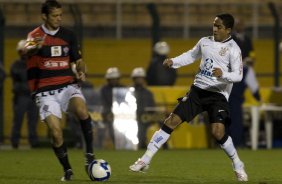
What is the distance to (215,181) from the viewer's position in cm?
1263

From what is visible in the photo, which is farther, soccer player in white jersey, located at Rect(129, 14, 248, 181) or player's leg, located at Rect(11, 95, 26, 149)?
player's leg, located at Rect(11, 95, 26, 149)

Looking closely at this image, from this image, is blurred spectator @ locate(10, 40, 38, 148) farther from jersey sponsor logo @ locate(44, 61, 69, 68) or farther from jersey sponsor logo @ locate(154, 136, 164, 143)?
jersey sponsor logo @ locate(154, 136, 164, 143)

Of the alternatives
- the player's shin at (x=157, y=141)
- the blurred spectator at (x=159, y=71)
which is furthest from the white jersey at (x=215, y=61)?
the blurred spectator at (x=159, y=71)

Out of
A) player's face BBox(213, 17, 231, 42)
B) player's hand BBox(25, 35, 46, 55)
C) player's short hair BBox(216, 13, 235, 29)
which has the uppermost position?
player's short hair BBox(216, 13, 235, 29)

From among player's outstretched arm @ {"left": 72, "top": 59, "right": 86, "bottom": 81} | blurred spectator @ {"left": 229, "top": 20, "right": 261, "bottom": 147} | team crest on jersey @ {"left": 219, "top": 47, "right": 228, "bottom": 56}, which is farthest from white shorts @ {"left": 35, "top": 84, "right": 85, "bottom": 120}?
blurred spectator @ {"left": 229, "top": 20, "right": 261, "bottom": 147}

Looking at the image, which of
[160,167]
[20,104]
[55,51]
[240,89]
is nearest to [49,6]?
[55,51]

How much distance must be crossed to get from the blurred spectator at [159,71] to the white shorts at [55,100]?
9145 mm

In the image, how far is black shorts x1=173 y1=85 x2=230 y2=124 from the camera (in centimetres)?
1278

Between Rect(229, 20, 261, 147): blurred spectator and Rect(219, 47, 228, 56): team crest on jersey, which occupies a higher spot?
Rect(219, 47, 228, 56): team crest on jersey

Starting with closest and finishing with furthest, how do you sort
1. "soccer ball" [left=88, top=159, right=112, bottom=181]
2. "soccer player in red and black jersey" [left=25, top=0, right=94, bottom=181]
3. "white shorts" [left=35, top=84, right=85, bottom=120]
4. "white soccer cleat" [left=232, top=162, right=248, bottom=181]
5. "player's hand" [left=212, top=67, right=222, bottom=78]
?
"player's hand" [left=212, top=67, right=222, bottom=78] < "soccer ball" [left=88, top=159, right=112, bottom=181] < "white soccer cleat" [left=232, top=162, right=248, bottom=181] < "white shorts" [left=35, top=84, right=85, bottom=120] < "soccer player in red and black jersey" [left=25, top=0, right=94, bottom=181]

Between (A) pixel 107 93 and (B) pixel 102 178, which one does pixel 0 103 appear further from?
(B) pixel 102 178

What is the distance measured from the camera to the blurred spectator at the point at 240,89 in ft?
68.3

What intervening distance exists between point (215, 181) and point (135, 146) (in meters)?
9.17

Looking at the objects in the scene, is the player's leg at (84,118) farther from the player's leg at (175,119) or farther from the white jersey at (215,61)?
the white jersey at (215,61)
